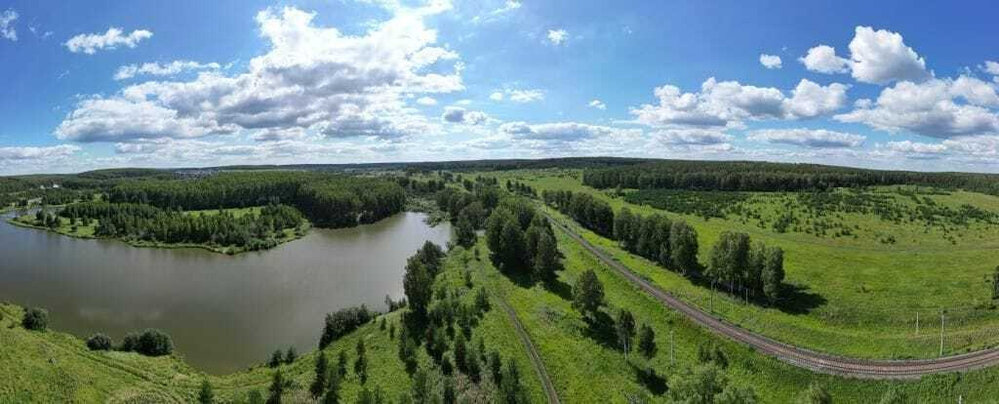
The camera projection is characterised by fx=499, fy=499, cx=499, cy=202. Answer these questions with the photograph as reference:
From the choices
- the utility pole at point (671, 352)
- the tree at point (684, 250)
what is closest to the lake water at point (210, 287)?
the utility pole at point (671, 352)

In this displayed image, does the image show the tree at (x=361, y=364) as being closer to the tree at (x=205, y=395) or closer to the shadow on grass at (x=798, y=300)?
the tree at (x=205, y=395)

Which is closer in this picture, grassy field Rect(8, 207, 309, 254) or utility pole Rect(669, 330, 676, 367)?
utility pole Rect(669, 330, 676, 367)

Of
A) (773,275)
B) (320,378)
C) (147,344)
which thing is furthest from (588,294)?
(147,344)

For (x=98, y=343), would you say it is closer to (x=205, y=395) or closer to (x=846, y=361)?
(x=205, y=395)

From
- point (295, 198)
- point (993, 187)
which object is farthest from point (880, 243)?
point (295, 198)

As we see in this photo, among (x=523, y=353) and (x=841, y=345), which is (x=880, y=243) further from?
(x=523, y=353)

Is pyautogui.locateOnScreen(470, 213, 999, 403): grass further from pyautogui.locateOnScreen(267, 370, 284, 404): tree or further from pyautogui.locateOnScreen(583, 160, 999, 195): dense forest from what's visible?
pyautogui.locateOnScreen(583, 160, 999, 195): dense forest

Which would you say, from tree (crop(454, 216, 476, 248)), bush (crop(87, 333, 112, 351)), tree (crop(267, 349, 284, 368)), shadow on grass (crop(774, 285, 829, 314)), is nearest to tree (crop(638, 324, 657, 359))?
shadow on grass (crop(774, 285, 829, 314))
